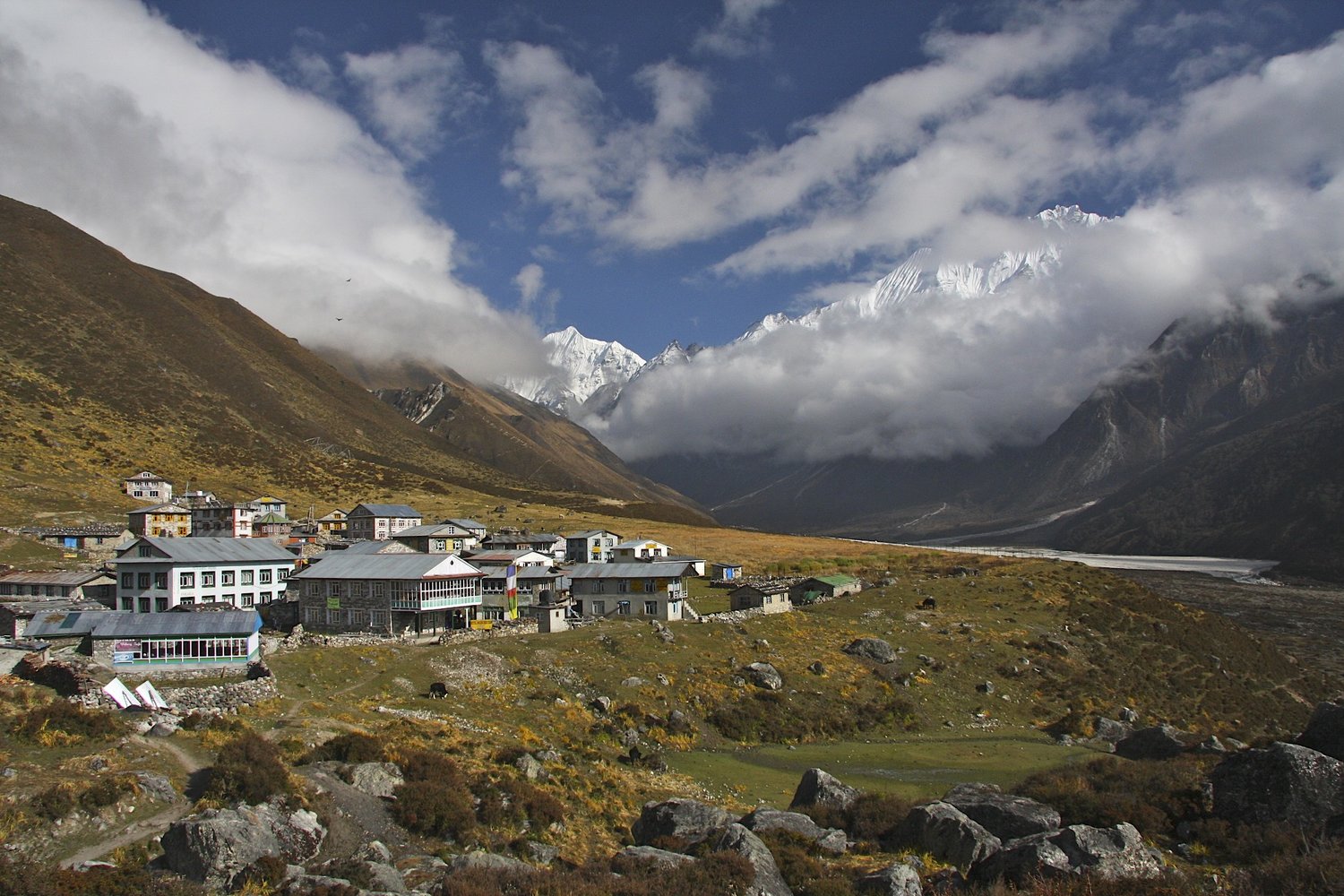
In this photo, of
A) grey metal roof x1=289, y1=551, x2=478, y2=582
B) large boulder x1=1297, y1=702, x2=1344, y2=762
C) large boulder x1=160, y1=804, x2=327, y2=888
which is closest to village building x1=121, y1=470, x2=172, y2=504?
grey metal roof x1=289, y1=551, x2=478, y2=582

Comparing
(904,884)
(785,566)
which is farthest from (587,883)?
(785,566)

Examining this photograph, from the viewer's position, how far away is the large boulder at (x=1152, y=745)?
4831 centimetres

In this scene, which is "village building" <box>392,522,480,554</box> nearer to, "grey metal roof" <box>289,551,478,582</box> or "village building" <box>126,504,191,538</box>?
"grey metal roof" <box>289,551,478,582</box>

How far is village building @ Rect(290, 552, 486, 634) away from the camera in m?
67.3

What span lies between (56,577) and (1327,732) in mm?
84977

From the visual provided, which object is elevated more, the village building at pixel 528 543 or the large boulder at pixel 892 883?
the village building at pixel 528 543

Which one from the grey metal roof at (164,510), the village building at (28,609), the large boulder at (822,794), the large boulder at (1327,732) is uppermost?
the grey metal roof at (164,510)

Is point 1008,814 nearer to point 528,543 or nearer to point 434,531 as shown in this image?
point 528,543

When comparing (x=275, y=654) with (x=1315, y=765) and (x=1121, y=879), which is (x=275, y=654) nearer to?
(x=1121, y=879)

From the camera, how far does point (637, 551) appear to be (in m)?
111

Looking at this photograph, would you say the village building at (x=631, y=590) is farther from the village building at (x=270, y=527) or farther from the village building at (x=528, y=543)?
the village building at (x=270, y=527)

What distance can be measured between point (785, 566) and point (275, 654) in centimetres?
7910

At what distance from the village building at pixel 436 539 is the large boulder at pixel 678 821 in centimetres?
7095

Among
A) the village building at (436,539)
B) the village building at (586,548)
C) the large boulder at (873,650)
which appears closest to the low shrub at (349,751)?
the large boulder at (873,650)
